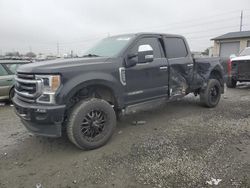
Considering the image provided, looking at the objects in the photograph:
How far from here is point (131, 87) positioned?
4.82 metres

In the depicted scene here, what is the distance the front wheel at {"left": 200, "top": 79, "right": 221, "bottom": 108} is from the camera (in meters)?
6.86

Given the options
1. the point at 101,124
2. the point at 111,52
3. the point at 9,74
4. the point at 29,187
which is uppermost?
the point at 111,52

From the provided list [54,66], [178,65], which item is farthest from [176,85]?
[54,66]

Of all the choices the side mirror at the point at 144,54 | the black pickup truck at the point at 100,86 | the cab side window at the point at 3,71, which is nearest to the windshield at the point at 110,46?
the black pickup truck at the point at 100,86

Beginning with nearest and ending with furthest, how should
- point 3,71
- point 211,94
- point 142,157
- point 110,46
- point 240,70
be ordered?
point 142,157
point 110,46
point 211,94
point 3,71
point 240,70

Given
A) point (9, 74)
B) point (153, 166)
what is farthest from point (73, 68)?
point (9, 74)

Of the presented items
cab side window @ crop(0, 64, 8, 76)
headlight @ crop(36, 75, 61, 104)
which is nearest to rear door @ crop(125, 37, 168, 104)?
headlight @ crop(36, 75, 61, 104)

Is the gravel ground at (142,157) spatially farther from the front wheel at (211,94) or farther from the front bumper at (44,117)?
the front wheel at (211,94)

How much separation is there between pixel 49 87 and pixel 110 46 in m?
1.91

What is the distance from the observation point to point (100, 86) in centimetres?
440

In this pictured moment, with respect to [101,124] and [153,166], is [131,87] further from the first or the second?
[153,166]

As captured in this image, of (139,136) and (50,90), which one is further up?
(50,90)

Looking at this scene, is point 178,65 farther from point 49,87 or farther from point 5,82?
point 5,82

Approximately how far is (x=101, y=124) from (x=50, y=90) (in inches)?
41.6
